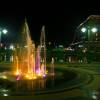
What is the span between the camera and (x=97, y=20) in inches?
3115

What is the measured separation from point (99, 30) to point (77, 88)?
6815 centimetres

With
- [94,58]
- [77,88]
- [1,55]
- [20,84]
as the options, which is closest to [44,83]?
[20,84]

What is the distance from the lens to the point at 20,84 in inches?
525

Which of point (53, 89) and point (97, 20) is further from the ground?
point (97, 20)

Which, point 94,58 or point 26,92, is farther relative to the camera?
point 94,58

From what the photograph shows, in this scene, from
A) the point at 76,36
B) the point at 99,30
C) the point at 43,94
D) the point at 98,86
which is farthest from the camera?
the point at 76,36

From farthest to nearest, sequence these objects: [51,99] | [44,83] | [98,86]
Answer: [44,83]
[98,86]
[51,99]

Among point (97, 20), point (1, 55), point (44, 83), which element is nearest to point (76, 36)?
point (97, 20)

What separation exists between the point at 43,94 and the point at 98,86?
10.0 ft

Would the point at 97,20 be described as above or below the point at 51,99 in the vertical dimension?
above

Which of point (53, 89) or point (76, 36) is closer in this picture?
point (53, 89)

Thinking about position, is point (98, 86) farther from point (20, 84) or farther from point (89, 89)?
point (20, 84)

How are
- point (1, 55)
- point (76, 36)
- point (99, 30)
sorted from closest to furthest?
point (1, 55) < point (99, 30) < point (76, 36)

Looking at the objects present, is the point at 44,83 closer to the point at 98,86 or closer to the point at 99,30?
the point at 98,86
